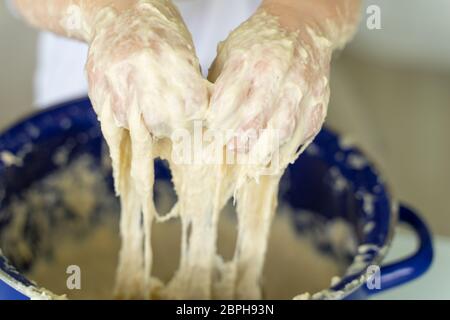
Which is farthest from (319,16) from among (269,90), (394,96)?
(394,96)

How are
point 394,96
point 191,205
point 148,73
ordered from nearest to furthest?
point 148,73
point 191,205
point 394,96

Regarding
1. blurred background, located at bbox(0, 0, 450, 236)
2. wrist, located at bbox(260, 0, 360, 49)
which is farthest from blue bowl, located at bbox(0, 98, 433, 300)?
blurred background, located at bbox(0, 0, 450, 236)

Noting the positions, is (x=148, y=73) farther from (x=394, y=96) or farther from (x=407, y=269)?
(x=394, y=96)

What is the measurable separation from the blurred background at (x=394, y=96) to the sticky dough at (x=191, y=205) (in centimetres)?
38

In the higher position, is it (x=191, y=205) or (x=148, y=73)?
(x=148, y=73)

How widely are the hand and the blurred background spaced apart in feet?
1.51

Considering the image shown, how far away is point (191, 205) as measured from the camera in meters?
0.52

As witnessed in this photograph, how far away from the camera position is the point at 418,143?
3.32 feet

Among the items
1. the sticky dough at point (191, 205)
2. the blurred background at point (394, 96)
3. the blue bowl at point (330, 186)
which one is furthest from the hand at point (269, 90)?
the blurred background at point (394, 96)

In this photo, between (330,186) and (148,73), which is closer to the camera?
(148,73)

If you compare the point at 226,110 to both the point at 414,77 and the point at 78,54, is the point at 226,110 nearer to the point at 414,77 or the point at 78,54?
the point at 78,54

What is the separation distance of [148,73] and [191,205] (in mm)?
132

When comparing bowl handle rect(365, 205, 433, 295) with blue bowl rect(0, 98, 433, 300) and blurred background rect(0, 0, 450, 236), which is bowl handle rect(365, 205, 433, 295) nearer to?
blue bowl rect(0, 98, 433, 300)

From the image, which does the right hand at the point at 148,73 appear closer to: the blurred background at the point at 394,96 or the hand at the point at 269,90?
the hand at the point at 269,90
